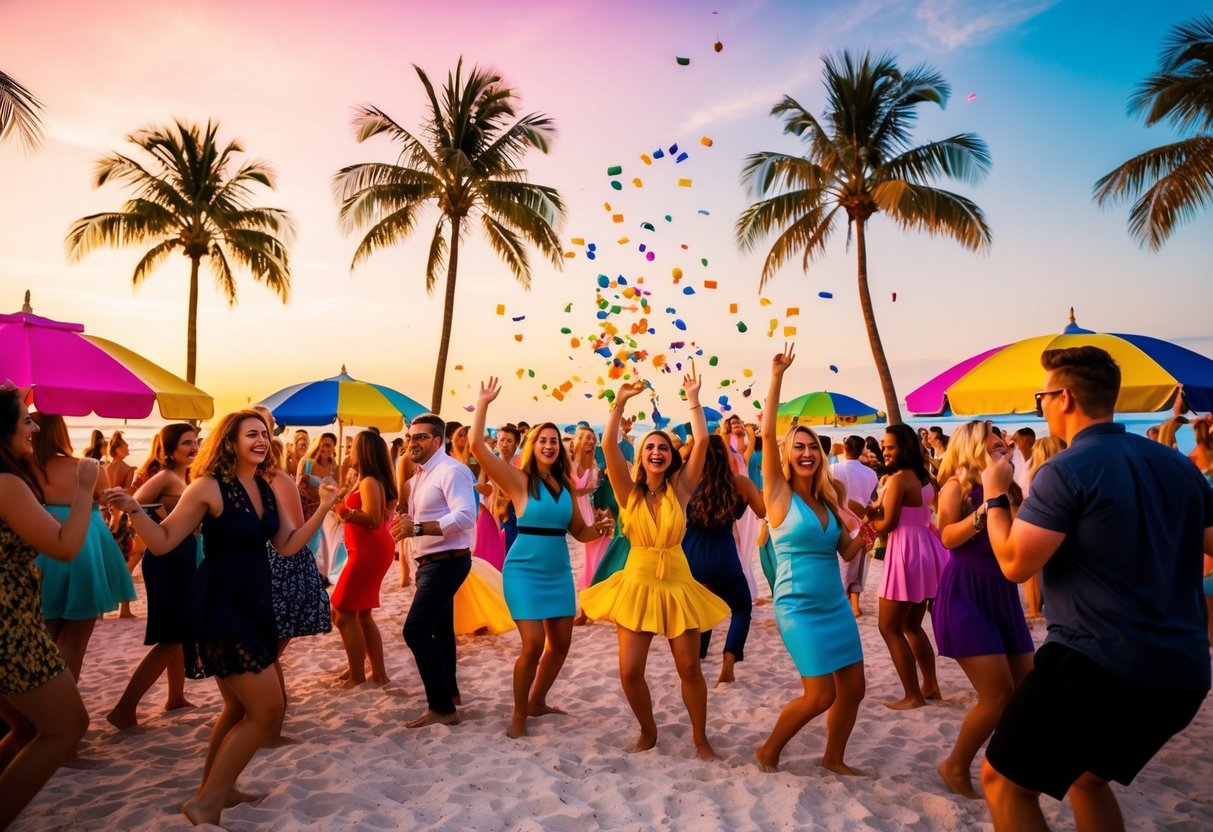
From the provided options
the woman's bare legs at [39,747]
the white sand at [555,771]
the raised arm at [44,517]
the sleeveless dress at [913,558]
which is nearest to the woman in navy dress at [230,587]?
the raised arm at [44,517]

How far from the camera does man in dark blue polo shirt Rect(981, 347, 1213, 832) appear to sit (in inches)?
98.3

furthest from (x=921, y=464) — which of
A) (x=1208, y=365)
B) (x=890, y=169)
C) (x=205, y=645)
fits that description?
(x=890, y=169)

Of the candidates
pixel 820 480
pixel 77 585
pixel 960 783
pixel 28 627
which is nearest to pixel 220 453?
pixel 28 627

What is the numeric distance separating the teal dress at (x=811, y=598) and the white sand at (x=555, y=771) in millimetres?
691

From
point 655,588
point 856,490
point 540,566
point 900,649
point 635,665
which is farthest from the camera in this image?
point 856,490

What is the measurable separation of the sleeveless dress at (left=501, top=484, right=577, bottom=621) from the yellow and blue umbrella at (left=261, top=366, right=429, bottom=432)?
21.4ft

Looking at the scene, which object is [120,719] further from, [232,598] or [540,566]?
[540,566]

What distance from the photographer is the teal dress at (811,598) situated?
4.30 metres

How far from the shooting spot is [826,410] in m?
18.8

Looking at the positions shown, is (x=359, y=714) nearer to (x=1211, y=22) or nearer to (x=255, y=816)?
(x=255, y=816)

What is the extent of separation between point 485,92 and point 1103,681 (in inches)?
789

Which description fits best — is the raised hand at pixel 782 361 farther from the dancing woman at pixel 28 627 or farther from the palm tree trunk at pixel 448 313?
the palm tree trunk at pixel 448 313

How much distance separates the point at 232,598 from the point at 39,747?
2.89 ft

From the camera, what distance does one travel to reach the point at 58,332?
5.91 m
